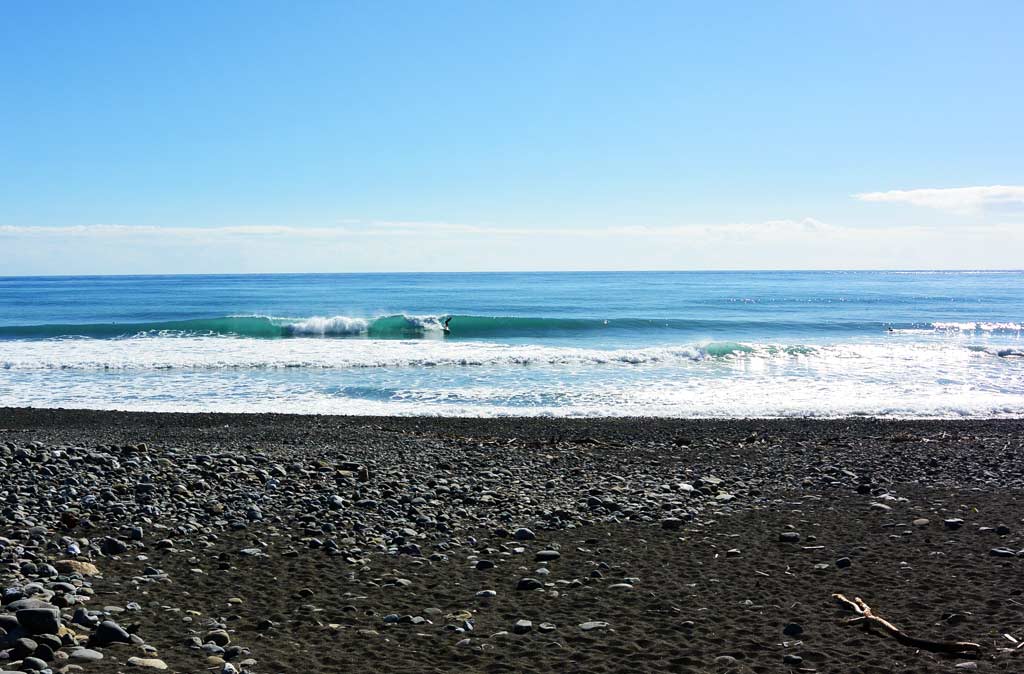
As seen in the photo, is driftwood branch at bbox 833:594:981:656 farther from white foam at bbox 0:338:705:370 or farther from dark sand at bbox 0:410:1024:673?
white foam at bbox 0:338:705:370

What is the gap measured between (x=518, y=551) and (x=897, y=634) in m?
2.88

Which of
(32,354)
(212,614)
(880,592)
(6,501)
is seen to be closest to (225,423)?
(6,501)

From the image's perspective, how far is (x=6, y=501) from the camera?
7.12 m

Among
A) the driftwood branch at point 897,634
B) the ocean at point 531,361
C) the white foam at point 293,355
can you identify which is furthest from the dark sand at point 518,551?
the white foam at point 293,355

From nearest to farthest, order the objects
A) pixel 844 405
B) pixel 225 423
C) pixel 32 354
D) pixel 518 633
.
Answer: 1. pixel 518 633
2. pixel 225 423
3. pixel 844 405
4. pixel 32 354

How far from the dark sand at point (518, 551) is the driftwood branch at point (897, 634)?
8 cm

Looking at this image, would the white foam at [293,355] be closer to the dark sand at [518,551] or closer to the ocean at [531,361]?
the ocean at [531,361]

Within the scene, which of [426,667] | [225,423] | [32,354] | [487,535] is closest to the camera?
[426,667]

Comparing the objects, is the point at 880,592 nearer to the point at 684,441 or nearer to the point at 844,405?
the point at 684,441

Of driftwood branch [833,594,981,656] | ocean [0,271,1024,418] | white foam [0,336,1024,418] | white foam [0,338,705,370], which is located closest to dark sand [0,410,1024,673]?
driftwood branch [833,594,981,656]

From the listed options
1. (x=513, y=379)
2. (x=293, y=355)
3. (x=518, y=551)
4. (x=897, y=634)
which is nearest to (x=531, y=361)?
(x=513, y=379)

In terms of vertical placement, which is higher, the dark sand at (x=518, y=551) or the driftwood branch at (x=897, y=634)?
the driftwood branch at (x=897, y=634)

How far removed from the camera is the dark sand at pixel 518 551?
455 centimetres

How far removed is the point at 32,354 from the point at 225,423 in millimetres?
16476
